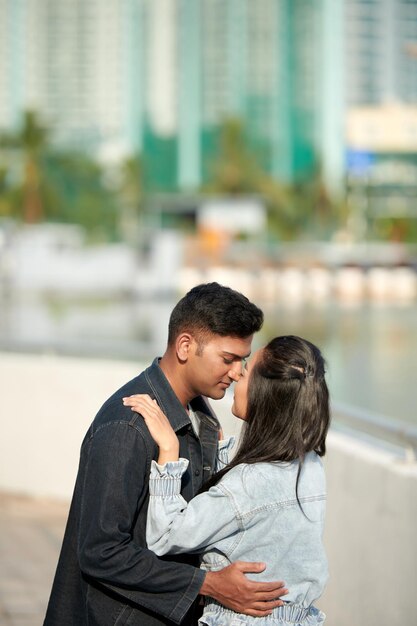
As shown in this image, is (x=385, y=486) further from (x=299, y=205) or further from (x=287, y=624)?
(x=299, y=205)

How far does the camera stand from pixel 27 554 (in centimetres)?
647

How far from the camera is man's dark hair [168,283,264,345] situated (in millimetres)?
2568

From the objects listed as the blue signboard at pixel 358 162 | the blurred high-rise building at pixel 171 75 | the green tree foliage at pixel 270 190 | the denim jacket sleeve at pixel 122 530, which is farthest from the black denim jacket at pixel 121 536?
Answer: the blurred high-rise building at pixel 171 75

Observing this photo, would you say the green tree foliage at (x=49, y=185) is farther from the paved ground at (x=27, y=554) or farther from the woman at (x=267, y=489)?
the woman at (x=267, y=489)

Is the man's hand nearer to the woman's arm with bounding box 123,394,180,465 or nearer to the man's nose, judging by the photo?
the woman's arm with bounding box 123,394,180,465

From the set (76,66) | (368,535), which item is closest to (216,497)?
(368,535)

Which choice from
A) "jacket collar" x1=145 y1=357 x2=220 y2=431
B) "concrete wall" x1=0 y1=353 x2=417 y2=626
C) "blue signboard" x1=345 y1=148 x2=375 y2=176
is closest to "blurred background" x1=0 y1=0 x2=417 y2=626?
"blue signboard" x1=345 y1=148 x2=375 y2=176

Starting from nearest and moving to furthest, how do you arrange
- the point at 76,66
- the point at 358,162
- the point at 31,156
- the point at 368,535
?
the point at 368,535, the point at 31,156, the point at 358,162, the point at 76,66

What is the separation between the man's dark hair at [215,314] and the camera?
2568 millimetres

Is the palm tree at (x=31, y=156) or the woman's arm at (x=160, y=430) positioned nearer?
the woman's arm at (x=160, y=430)

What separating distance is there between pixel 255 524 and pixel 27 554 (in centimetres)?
419

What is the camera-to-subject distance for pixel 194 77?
116 m

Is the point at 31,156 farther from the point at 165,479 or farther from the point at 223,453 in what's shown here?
the point at 165,479

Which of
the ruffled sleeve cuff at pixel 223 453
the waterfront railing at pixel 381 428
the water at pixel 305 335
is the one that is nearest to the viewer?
the ruffled sleeve cuff at pixel 223 453
